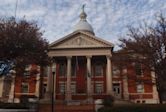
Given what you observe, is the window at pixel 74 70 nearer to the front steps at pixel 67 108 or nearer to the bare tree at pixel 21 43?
the front steps at pixel 67 108

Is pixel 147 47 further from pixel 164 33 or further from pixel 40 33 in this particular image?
pixel 40 33

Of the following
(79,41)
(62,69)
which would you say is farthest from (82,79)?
(79,41)

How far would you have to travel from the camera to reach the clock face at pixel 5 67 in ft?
96.9

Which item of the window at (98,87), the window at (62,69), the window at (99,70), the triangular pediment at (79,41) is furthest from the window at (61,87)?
the triangular pediment at (79,41)

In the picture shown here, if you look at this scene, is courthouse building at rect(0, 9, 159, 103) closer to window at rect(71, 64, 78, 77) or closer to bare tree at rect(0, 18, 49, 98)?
window at rect(71, 64, 78, 77)

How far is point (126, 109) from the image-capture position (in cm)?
2772

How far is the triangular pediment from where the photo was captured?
5948 centimetres

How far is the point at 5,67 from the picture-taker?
99.7 feet

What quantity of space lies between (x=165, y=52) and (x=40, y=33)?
→ 43.8ft

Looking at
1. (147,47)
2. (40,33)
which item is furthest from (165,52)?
(40,33)

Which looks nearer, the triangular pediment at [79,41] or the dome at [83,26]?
the triangular pediment at [79,41]

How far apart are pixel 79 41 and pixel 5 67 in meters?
31.1

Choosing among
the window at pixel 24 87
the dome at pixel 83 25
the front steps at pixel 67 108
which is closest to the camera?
the front steps at pixel 67 108

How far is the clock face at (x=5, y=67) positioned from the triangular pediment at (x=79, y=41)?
28729 millimetres
